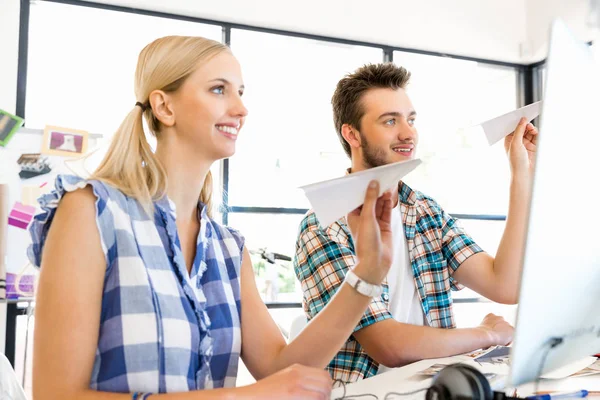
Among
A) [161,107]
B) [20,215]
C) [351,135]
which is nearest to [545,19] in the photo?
[351,135]

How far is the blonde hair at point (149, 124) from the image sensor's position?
1.15 meters

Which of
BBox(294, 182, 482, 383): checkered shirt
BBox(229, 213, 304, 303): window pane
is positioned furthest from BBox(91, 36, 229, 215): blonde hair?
BBox(229, 213, 304, 303): window pane

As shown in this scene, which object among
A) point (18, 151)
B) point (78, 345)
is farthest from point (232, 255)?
point (18, 151)

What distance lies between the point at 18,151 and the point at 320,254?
2312 millimetres

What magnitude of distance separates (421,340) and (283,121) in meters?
2.66

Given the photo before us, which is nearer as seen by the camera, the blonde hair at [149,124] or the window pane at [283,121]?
the blonde hair at [149,124]

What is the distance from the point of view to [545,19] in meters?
4.29

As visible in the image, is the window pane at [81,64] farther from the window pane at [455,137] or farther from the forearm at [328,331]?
the forearm at [328,331]

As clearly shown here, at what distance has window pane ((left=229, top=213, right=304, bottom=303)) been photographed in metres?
3.73

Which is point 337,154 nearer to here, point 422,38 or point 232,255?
point 422,38

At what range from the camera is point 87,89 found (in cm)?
347

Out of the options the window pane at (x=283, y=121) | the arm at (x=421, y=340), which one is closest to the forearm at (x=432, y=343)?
the arm at (x=421, y=340)

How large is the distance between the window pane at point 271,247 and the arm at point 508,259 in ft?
6.41

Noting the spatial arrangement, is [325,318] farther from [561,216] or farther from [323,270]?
[561,216]
